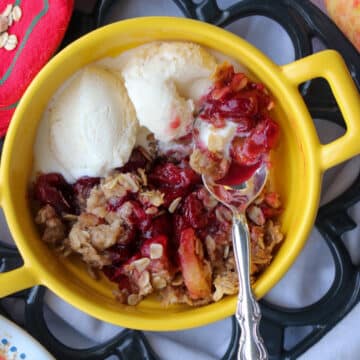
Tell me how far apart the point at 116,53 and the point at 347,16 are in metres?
0.44

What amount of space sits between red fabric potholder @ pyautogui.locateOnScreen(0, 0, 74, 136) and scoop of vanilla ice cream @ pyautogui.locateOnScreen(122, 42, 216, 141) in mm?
157

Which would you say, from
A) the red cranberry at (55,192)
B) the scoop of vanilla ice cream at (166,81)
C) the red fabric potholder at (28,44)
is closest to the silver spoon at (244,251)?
the scoop of vanilla ice cream at (166,81)

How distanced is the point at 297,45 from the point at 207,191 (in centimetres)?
33

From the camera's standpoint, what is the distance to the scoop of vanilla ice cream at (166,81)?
1060mm

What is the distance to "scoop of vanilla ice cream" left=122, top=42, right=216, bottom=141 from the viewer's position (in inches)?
41.7

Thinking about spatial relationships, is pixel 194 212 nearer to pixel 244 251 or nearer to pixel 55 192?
pixel 244 251

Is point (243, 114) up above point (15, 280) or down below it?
above

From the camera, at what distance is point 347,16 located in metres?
1.14

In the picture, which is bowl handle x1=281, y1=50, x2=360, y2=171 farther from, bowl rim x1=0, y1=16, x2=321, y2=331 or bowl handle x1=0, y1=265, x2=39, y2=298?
bowl handle x1=0, y1=265, x2=39, y2=298

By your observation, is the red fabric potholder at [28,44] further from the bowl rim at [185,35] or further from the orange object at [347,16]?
the orange object at [347,16]

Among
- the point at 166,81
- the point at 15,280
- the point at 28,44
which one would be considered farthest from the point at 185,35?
the point at 15,280

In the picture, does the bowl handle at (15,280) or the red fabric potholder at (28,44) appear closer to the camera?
the bowl handle at (15,280)

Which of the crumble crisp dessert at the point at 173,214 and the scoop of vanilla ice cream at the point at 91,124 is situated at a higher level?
the scoop of vanilla ice cream at the point at 91,124

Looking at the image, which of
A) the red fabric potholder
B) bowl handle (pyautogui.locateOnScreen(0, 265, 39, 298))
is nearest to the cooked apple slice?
bowl handle (pyautogui.locateOnScreen(0, 265, 39, 298))
